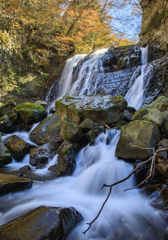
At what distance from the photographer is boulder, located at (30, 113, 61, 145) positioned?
5765mm

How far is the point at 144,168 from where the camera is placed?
10.4ft

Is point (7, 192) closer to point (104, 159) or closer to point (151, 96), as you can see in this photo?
point (104, 159)

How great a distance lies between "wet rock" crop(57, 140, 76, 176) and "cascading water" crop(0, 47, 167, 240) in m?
0.17

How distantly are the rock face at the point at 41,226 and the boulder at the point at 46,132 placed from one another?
3.68m

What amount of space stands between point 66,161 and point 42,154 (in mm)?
1202

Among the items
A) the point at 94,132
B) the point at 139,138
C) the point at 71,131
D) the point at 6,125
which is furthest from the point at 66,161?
the point at 6,125

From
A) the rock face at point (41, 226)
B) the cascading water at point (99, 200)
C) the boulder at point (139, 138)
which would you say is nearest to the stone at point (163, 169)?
the boulder at point (139, 138)

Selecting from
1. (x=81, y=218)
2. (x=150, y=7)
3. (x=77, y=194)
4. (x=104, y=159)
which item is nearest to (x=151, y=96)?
(x=104, y=159)

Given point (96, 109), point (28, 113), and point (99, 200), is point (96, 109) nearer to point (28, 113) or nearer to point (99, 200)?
point (99, 200)

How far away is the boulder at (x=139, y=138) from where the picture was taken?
3306 millimetres

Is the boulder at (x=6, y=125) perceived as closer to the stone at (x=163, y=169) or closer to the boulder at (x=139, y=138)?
the boulder at (x=139, y=138)

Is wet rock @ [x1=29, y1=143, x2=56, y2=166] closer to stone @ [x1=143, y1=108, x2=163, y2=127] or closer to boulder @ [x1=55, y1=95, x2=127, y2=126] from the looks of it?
boulder @ [x1=55, y1=95, x2=127, y2=126]

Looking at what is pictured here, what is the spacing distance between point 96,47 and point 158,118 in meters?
16.3

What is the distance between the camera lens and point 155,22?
9641 millimetres
